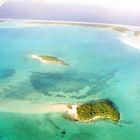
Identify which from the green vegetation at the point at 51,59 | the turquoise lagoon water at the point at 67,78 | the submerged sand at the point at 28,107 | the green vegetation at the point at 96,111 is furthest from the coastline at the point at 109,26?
the submerged sand at the point at 28,107

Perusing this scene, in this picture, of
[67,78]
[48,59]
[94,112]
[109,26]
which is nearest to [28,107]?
[94,112]

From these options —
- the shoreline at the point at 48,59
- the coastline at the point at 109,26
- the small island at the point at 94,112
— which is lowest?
the small island at the point at 94,112

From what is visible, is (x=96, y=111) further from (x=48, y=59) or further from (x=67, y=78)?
(x=48, y=59)

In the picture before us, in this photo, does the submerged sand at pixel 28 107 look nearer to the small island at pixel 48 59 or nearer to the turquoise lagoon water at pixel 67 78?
the turquoise lagoon water at pixel 67 78

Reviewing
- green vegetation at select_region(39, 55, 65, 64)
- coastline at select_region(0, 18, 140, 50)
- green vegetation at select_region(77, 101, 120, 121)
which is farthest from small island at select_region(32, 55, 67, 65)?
coastline at select_region(0, 18, 140, 50)

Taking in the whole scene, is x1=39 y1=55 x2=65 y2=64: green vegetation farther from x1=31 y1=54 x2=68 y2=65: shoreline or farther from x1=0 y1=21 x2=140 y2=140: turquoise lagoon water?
x1=0 y1=21 x2=140 y2=140: turquoise lagoon water

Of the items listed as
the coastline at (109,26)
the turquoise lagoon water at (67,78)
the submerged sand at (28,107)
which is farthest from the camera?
the coastline at (109,26)
